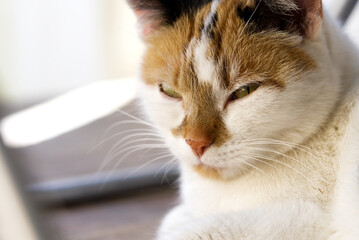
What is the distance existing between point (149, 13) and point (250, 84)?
395mm

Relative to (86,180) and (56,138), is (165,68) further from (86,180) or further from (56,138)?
(56,138)

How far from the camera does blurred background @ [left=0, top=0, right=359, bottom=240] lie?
180 centimetres

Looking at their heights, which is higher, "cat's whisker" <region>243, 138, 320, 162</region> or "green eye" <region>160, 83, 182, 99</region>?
"green eye" <region>160, 83, 182, 99</region>

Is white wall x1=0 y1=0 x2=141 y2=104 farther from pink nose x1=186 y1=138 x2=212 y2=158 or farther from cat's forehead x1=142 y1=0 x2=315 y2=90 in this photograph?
pink nose x1=186 y1=138 x2=212 y2=158

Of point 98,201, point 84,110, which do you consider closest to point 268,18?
point 98,201

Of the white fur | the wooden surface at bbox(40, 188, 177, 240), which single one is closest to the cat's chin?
the white fur

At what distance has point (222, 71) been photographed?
979 mm

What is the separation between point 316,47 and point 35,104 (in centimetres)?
205

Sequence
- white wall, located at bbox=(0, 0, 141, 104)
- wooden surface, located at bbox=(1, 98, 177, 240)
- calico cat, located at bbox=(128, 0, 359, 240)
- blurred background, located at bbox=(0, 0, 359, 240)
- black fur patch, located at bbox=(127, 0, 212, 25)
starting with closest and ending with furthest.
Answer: calico cat, located at bbox=(128, 0, 359, 240) < black fur patch, located at bbox=(127, 0, 212, 25) < wooden surface, located at bbox=(1, 98, 177, 240) < blurred background, located at bbox=(0, 0, 359, 240) < white wall, located at bbox=(0, 0, 141, 104)

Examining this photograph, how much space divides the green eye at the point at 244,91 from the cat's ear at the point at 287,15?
0.49 ft

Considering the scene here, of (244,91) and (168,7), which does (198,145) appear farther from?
(168,7)

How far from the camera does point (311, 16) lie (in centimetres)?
96

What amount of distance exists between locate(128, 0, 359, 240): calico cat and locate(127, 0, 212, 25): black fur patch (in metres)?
0.10

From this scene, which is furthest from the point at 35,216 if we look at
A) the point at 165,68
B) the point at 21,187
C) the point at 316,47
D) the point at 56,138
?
the point at 56,138
